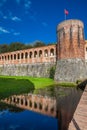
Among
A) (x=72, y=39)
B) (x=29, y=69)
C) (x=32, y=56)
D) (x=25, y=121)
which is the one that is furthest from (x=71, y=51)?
(x=25, y=121)

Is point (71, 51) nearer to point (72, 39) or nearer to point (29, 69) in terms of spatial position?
point (72, 39)

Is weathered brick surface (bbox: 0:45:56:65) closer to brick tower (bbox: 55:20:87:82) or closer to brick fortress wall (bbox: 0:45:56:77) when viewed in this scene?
brick fortress wall (bbox: 0:45:56:77)

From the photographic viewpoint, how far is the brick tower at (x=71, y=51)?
2997 cm

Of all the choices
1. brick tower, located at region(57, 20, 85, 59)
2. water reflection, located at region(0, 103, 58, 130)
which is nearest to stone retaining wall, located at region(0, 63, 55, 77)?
brick tower, located at region(57, 20, 85, 59)

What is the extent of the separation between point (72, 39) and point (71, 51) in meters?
1.91

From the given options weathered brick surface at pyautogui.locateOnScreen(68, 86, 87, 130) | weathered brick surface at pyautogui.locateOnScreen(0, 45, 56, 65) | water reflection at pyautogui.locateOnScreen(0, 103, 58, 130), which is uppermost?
weathered brick surface at pyautogui.locateOnScreen(0, 45, 56, 65)

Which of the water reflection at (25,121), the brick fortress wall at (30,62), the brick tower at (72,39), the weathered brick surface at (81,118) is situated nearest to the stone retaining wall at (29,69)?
the brick fortress wall at (30,62)

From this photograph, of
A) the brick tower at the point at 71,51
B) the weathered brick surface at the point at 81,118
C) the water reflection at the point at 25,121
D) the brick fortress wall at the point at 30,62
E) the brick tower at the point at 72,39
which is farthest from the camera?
the brick fortress wall at the point at 30,62

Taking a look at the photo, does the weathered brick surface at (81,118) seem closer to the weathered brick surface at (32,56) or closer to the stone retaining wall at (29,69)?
the weathered brick surface at (32,56)

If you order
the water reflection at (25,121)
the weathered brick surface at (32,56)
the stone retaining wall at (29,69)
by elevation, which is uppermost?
the weathered brick surface at (32,56)

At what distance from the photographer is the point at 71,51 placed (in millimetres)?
30516

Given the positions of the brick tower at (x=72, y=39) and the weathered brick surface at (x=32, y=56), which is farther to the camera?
the weathered brick surface at (x=32, y=56)

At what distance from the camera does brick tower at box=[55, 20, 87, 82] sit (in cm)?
2997

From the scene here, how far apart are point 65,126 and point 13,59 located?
3764 cm
